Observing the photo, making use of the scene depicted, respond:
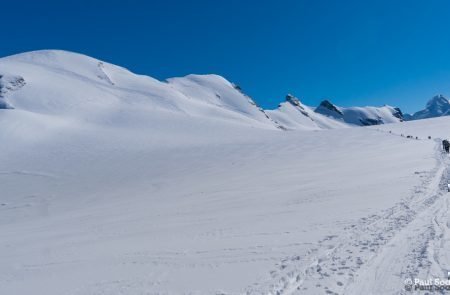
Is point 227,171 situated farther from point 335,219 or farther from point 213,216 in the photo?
point 335,219

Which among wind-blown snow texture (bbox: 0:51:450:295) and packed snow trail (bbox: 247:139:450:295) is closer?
packed snow trail (bbox: 247:139:450:295)

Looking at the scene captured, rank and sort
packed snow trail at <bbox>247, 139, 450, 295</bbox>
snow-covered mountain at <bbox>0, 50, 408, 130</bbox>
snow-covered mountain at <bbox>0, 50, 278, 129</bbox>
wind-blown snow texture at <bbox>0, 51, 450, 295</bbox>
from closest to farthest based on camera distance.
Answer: packed snow trail at <bbox>247, 139, 450, 295</bbox>
wind-blown snow texture at <bbox>0, 51, 450, 295</bbox>
snow-covered mountain at <bbox>0, 50, 408, 130</bbox>
snow-covered mountain at <bbox>0, 50, 278, 129</bbox>

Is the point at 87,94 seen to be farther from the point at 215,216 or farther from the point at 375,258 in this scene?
the point at 375,258

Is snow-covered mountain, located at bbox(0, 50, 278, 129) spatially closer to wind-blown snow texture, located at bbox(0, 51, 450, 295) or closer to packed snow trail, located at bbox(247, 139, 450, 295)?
wind-blown snow texture, located at bbox(0, 51, 450, 295)

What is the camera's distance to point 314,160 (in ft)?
90.1

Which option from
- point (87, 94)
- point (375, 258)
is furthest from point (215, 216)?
point (87, 94)

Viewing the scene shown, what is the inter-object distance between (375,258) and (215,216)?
6596 millimetres

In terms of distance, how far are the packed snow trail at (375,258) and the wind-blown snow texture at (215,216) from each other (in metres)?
0.04

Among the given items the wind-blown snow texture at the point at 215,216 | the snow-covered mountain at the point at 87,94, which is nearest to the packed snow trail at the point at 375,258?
the wind-blown snow texture at the point at 215,216

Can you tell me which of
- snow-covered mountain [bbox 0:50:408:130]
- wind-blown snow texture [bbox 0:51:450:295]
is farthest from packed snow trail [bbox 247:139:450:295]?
snow-covered mountain [bbox 0:50:408:130]

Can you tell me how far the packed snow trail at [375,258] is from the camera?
6.89 m

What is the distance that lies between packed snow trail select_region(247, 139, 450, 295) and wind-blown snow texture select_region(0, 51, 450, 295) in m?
0.04

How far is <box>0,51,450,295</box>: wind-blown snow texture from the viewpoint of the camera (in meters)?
7.90

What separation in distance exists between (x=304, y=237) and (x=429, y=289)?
12.7ft
